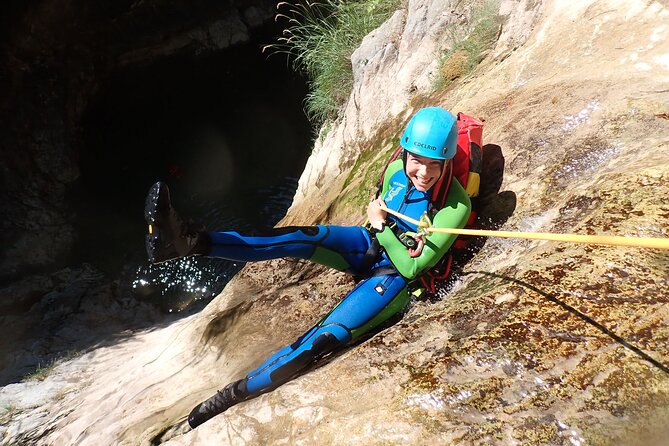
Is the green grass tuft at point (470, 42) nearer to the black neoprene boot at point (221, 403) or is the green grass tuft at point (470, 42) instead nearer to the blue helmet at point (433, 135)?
the blue helmet at point (433, 135)

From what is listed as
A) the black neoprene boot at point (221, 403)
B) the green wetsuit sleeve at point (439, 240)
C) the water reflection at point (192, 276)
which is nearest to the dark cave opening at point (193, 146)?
the water reflection at point (192, 276)

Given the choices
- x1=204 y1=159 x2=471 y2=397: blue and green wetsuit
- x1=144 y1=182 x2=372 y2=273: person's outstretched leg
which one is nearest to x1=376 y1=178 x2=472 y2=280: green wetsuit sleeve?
x1=204 y1=159 x2=471 y2=397: blue and green wetsuit

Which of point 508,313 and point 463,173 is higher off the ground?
point 463,173

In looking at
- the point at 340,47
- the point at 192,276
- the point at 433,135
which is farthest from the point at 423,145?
the point at 192,276

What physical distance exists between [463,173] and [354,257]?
844 mm

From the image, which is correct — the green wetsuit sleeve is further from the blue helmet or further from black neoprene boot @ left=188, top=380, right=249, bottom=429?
black neoprene boot @ left=188, top=380, right=249, bottom=429

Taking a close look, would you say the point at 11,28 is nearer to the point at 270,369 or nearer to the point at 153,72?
the point at 153,72

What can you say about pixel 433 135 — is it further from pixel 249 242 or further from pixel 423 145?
pixel 249 242

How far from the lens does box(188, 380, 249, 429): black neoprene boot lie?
2.61 meters

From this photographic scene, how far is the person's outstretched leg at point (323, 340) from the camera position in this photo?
2.57m

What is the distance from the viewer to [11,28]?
309 inches

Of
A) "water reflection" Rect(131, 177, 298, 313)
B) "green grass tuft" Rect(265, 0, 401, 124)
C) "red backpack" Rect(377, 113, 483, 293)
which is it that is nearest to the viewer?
"red backpack" Rect(377, 113, 483, 293)

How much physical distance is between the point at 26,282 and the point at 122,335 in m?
2.31

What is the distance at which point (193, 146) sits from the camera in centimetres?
1033
